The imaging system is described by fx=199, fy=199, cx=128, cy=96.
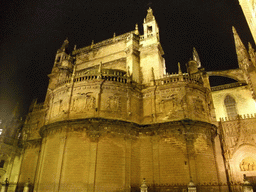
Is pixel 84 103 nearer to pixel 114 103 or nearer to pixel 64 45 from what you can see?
pixel 114 103

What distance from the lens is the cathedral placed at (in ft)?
54.0

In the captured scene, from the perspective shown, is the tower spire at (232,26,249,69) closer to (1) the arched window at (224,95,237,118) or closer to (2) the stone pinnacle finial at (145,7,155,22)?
(1) the arched window at (224,95,237,118)

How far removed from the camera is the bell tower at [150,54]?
2345 cm

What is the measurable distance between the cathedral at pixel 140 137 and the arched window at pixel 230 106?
1.69 metres

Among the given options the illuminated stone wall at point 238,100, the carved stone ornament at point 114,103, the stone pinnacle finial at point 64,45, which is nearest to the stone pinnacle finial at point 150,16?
the illuminated stone wall at point 238,100

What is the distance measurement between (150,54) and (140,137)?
35.2 feet

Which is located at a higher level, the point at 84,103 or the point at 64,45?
the point at 64,45

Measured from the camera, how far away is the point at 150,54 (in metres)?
24.5

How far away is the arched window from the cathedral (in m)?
1.69

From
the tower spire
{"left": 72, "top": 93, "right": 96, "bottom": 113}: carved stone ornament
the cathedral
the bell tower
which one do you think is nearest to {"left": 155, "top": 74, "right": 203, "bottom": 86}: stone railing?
the cathedral

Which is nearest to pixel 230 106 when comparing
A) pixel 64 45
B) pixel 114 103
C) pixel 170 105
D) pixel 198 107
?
pixel 198 107

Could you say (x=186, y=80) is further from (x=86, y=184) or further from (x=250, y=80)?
(x=86, y=184)

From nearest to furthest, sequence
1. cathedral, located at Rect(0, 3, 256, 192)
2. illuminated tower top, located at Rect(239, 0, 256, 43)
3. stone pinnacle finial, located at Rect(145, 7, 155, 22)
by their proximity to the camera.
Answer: cathedral, located at Rect(0, 3, 256, 192), illuminated tower top, located at Rect(239, 0, 256, 43), stone pinnacle finial, located at Rect(145, 7, 155, 22)

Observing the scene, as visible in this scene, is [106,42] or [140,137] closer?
[140,137]
